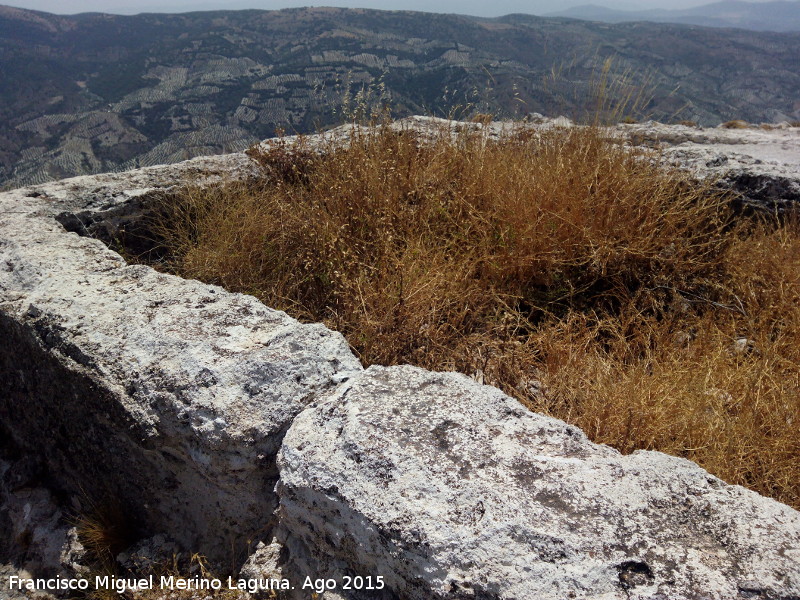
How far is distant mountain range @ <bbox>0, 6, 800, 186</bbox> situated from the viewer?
25938 mm

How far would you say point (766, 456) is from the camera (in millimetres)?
1798

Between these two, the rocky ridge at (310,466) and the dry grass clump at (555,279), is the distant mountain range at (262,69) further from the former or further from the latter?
the rocky ridge at (310,466)

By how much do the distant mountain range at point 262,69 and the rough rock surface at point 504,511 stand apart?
9.30ft

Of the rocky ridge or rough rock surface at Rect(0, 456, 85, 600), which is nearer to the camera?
the rocky ridge

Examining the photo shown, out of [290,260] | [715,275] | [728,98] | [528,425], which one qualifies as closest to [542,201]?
[715,275]

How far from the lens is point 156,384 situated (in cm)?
160

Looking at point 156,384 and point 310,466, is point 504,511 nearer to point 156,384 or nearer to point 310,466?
point 310,466

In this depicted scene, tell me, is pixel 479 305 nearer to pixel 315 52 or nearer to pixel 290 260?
pixel 290 260

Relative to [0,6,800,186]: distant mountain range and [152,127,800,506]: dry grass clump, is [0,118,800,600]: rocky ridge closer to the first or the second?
[152,127,800,506]: dry grass clump

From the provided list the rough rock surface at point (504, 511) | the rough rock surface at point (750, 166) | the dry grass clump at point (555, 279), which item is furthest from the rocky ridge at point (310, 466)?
the rough rock surface at point (750, 166)

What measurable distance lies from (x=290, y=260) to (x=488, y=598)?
7.34ft

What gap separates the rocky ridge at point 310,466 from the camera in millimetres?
1027

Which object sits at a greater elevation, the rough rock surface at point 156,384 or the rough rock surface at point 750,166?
the rough rock surface at point 750,166

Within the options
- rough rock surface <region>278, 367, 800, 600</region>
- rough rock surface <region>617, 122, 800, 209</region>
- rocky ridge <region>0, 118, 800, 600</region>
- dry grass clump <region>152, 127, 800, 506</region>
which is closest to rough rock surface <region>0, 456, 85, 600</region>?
rocky ridge <region>0, 118, 800, 600</region>
